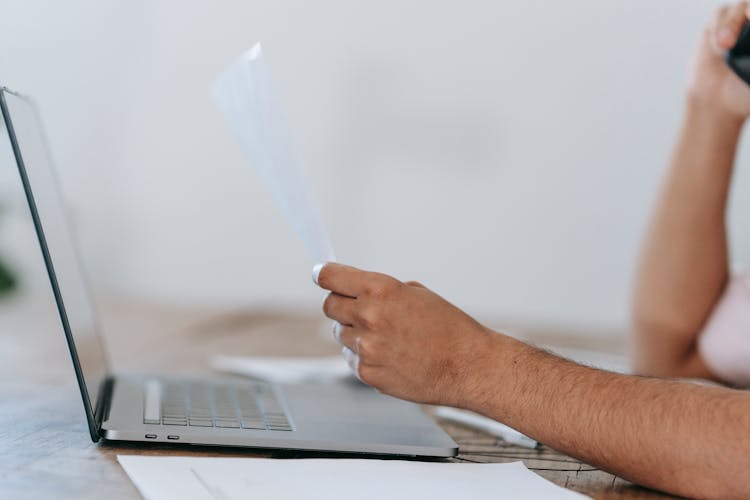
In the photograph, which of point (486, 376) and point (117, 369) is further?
point (117, 369)

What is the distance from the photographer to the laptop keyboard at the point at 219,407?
2.63ft

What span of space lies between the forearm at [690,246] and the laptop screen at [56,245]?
35.0 inches

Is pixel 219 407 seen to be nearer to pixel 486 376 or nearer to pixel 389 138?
pixel 486 376

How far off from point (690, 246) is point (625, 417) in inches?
32.4

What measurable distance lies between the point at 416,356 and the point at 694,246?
0.85 m

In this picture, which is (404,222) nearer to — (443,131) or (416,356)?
(443,131)

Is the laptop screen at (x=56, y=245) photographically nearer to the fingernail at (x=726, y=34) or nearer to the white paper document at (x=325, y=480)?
the white paper document at (x=325, y=480)

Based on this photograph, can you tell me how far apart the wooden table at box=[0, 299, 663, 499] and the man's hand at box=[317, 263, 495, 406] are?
9 centimetres

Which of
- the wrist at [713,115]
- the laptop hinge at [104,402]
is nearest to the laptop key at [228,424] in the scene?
the laptop hinge at [104,402]

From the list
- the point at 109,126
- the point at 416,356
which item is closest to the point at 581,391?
the point at 416,356

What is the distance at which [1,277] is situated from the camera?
1711 mm

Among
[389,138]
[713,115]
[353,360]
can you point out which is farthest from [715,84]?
[389,138]

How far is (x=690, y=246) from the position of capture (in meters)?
1.45

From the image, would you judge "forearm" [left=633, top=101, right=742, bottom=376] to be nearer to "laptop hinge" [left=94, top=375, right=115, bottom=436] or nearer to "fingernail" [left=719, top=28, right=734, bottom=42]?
"fingernail" [left=719, top=28, right=734, bottom=42]
